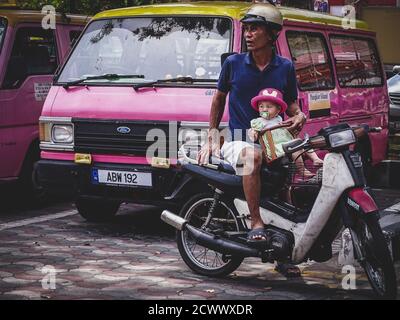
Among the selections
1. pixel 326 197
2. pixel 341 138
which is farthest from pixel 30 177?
pixel 341 138

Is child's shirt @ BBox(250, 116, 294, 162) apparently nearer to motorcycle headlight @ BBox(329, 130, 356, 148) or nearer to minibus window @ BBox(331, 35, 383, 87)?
motorcycle headlight @ BBox(329, 130, 356, 148)

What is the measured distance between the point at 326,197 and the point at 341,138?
1.33ft

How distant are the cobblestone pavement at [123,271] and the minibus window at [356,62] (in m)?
2.64

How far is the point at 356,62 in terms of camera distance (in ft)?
32.9

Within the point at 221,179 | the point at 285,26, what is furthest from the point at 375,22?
the point at 221,179

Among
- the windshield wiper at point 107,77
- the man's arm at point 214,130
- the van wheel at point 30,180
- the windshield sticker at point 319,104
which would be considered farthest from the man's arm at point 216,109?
the van wheel at point 30,180

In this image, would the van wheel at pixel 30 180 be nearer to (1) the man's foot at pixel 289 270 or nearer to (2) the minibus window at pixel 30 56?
(2) the minibus window at pixel 30 56

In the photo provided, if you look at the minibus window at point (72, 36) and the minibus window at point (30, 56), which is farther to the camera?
the minibus window at point (72, 36)

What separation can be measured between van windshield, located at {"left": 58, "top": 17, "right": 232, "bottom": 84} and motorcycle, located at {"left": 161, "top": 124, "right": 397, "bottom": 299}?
53.6 inches

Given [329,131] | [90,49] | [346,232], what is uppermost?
[90,49]

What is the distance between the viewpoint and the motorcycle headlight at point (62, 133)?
807 cm

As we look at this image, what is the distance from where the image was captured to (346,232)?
5770mm
